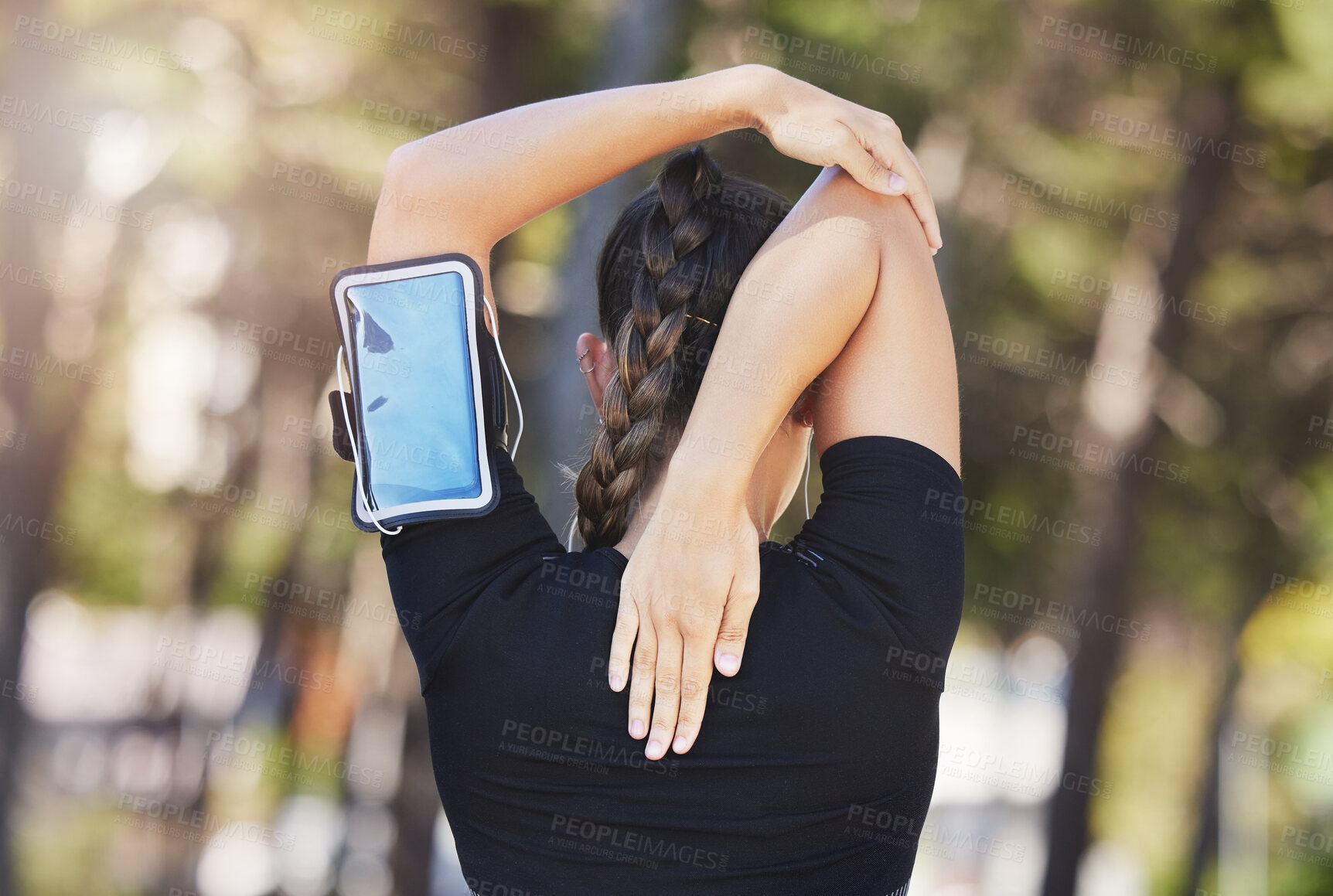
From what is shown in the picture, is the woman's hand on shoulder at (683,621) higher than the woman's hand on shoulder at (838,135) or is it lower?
lower

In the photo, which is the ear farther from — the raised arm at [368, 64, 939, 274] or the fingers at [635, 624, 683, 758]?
the fingers at [635, 624, 683, 758]

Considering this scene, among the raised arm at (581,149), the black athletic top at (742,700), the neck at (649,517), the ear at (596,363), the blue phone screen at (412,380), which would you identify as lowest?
the black athletic top at (742,700)

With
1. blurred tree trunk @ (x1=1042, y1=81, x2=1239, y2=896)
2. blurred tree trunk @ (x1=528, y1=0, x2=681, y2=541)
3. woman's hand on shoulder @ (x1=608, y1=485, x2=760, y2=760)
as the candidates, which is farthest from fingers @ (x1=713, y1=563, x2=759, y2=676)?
blurred tree trunk @ (x1=1042, y1=81, x2=1239, y2=896)

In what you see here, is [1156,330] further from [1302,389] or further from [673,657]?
[673,657]

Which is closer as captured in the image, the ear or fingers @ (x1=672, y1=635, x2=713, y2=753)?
fingers @ (x1=672, y1=635, x2=713, y2=753)

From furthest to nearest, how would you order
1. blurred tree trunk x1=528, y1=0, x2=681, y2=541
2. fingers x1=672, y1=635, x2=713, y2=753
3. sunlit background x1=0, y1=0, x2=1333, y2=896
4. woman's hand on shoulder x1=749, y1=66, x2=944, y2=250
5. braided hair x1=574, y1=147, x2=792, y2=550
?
sunlit background x1=0, y1=0, x2=1333, y2=896 < blurred tree trunk x1=528, y1=0, x2=681, y2=541 < braided hair x1=574, y1=147, x2=792, y2=550 < woman's hand on shoulder x1=749, y1=66, x2=944, y2=250 < fingers x1=672, y1=635, x2=713, y2=753

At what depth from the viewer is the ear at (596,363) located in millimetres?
1681

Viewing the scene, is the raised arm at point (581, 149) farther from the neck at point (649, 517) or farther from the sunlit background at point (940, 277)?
the sunlit background at point (940, 277)

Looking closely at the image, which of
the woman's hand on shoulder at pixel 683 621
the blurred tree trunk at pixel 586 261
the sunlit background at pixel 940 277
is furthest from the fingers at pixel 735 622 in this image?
the sunlit background at pixel 940 277

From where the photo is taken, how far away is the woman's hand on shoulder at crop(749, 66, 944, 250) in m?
1.40

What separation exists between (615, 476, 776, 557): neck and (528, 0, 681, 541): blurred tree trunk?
3.30 metres

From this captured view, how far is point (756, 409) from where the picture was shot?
1.31m

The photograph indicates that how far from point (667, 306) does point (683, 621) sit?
0.52 metres

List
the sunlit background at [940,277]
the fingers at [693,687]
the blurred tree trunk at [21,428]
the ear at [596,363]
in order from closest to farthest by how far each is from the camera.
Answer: the fingers at [693,687] < the ear at [596,363] < the sunlit background at [940,277] < the blurred tree trunk at [21,428]
